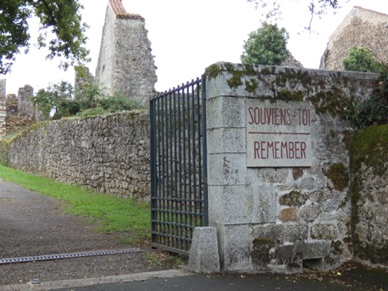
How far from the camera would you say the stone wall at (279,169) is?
5.96 meters

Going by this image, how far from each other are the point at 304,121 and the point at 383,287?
2.13m

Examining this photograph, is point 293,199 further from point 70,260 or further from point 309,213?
point 70,260

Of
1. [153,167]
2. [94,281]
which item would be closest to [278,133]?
[153,167]

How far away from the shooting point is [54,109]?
20.6 m

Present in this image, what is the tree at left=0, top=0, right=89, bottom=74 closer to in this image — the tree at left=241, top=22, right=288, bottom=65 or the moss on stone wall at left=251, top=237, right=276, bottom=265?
the moss on stone wall at left=251, top=237, right=276, bottom=265

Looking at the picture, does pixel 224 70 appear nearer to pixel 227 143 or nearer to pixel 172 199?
pixel 227 143

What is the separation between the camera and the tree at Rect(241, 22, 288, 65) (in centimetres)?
2806

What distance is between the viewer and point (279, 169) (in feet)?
20.5

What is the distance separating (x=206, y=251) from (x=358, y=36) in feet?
74.8

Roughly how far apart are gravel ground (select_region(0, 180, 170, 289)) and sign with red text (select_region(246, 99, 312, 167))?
1876mm

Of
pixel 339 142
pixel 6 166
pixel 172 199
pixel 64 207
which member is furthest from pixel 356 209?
pixel 6 166

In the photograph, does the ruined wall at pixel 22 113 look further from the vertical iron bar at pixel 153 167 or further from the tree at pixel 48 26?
the vertical iron bar at pixel 153 167

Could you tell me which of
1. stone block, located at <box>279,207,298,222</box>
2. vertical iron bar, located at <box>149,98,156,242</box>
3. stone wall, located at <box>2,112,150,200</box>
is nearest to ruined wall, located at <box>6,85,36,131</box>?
stone wall, located at <box>2,112,150,200</box>

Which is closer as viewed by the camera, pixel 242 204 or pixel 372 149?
pixel 242 204
